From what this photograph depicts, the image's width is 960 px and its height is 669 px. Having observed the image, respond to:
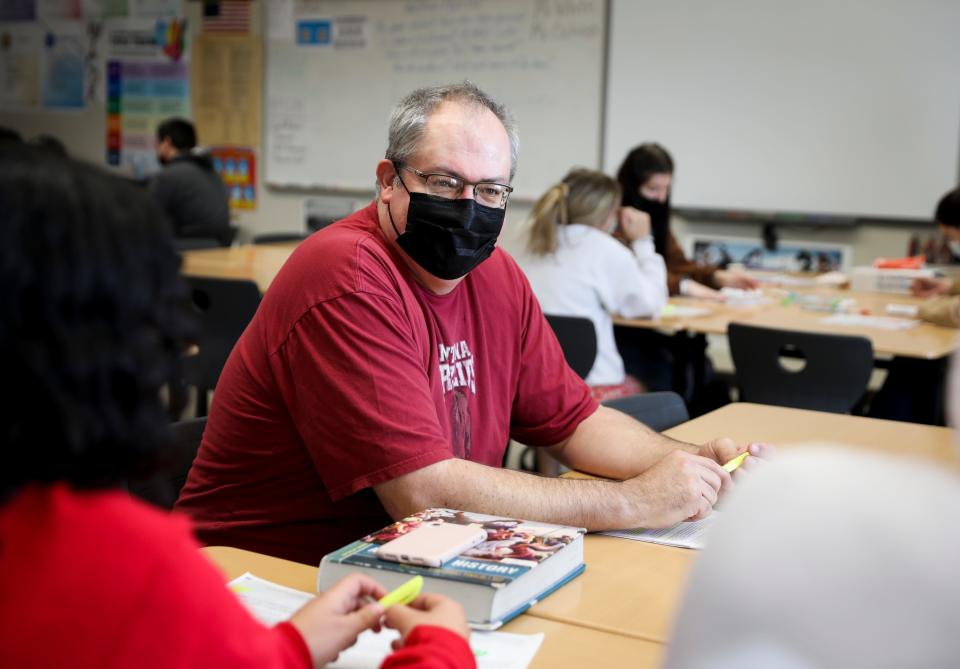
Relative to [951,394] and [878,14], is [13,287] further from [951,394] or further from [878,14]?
[878,14]

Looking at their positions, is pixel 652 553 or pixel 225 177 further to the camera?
pixel 225 177

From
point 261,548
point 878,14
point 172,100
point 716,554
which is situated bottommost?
point 261,548

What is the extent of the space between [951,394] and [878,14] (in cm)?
544

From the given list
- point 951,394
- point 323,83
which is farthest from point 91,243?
point 323,83

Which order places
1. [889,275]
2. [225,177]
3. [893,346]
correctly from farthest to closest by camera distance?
[225,177], [889,275], [893,346]

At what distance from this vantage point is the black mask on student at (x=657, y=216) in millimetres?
4605

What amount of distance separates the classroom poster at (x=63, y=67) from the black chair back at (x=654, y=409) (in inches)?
280

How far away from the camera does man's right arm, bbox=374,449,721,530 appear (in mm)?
1545

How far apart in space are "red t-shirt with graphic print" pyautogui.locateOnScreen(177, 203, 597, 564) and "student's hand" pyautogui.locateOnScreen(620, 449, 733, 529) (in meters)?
0.30

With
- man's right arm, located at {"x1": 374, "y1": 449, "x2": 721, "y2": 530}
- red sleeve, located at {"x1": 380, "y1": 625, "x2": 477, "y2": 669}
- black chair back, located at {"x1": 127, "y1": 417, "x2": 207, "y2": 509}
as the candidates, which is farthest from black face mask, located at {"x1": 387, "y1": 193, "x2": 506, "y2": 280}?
red sleeve, located at {"x1": 380, "y1": 625, "x2": 477, "y2": 669}

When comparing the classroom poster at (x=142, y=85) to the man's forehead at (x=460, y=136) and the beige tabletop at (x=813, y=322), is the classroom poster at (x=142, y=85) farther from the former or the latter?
the man's forehead at (x=460, y=136)

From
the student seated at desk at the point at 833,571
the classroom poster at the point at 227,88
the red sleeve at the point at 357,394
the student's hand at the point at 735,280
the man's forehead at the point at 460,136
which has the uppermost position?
the classroom poster at the point at 227,88

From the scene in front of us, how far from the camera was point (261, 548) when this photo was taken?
170 centimetres

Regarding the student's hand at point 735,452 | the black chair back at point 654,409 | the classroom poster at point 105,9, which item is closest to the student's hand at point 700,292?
the black chair back at point 654,409
